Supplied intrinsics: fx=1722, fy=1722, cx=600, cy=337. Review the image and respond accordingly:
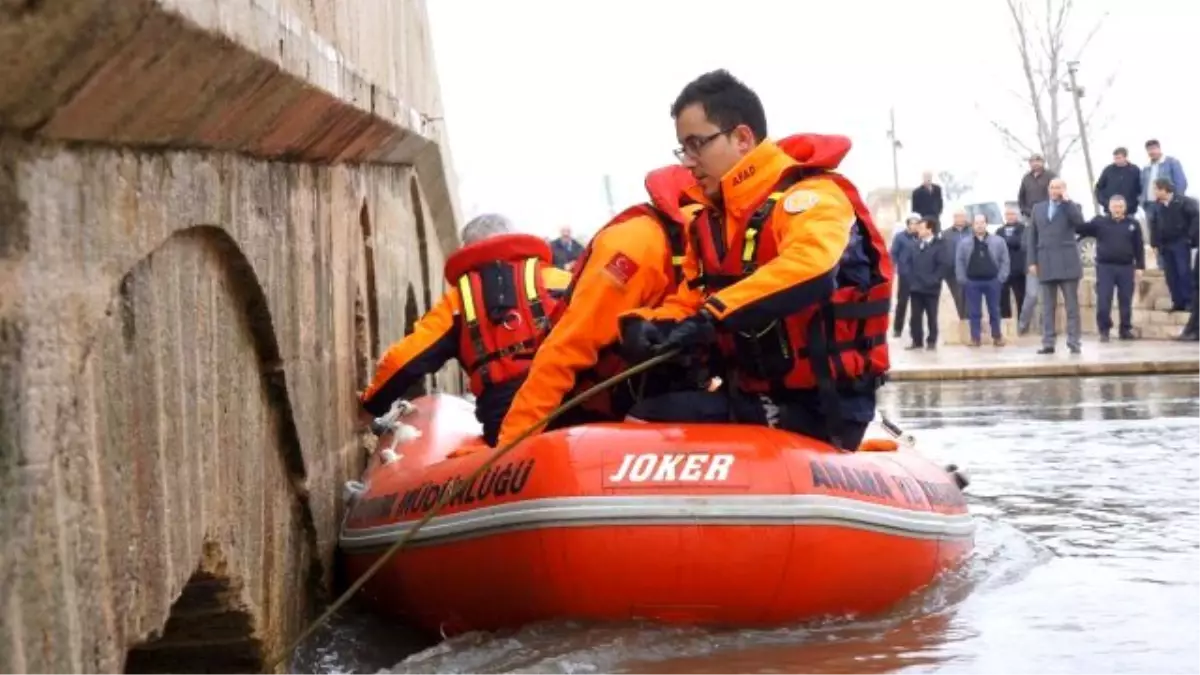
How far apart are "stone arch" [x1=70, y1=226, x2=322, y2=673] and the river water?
57 cm

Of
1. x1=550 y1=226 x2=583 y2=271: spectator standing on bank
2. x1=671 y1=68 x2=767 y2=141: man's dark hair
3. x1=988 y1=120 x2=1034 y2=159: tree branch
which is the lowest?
x1=671 y1=68 x2=767 y2=141: man's dark hair

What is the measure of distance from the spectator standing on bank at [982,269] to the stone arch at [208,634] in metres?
15.8

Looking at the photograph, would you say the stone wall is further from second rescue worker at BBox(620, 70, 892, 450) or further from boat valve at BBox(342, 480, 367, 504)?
second rescue worker at BBox(620, 70, 892, 450)

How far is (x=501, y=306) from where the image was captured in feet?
22.6

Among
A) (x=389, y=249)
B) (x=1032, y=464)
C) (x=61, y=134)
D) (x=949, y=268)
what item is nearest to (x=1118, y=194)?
(x=949, y=268)

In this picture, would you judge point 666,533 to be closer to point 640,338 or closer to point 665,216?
point 640,338

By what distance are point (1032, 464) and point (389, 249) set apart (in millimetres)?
3909

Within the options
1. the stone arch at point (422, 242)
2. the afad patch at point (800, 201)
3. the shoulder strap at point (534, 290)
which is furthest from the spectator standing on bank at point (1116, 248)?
the afad patch at point (800, 201)

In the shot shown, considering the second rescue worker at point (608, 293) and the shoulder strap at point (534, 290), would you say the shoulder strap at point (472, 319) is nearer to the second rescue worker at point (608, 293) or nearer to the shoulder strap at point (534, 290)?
the shoulder strap at point (534, 290)

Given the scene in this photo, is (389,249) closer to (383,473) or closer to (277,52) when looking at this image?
(383,473)

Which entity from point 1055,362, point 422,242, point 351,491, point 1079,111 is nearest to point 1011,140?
point 1079,111

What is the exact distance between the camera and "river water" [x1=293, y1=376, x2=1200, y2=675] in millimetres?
4867

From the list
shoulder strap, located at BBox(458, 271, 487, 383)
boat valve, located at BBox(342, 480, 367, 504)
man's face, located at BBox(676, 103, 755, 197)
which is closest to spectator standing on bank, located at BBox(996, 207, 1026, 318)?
shoulder strap, located at BBox(458, 271, 487, 383)

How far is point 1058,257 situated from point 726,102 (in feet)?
42.1
